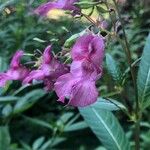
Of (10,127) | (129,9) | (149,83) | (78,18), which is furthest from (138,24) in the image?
(78,18)

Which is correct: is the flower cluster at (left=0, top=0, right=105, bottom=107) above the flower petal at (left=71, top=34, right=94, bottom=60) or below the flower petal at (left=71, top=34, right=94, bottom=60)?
below

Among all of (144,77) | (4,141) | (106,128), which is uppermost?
(144,77)

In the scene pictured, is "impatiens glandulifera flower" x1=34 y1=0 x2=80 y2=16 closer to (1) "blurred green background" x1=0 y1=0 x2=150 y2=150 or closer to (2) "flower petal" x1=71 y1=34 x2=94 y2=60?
(2) "flower petal" x1=71 y1=34 x2=94 y2=60

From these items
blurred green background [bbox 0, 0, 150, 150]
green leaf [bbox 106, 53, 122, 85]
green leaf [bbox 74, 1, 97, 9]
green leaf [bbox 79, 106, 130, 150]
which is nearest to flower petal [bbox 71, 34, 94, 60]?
green leaf [bbox 74, 1, 97, 9]

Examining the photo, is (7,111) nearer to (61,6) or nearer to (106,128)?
(106,128)

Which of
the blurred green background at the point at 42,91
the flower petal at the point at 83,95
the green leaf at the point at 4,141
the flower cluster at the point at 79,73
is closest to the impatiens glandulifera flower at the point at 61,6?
the flower cluster at the point at 79,73

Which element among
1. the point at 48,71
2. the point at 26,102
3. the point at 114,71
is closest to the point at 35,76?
the point at 48,71

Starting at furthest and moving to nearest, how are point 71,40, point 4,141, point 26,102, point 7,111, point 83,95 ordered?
1. point 26,102
2. point 7,111
3. point 4,141
4. point 71,40
5. point 83,95
